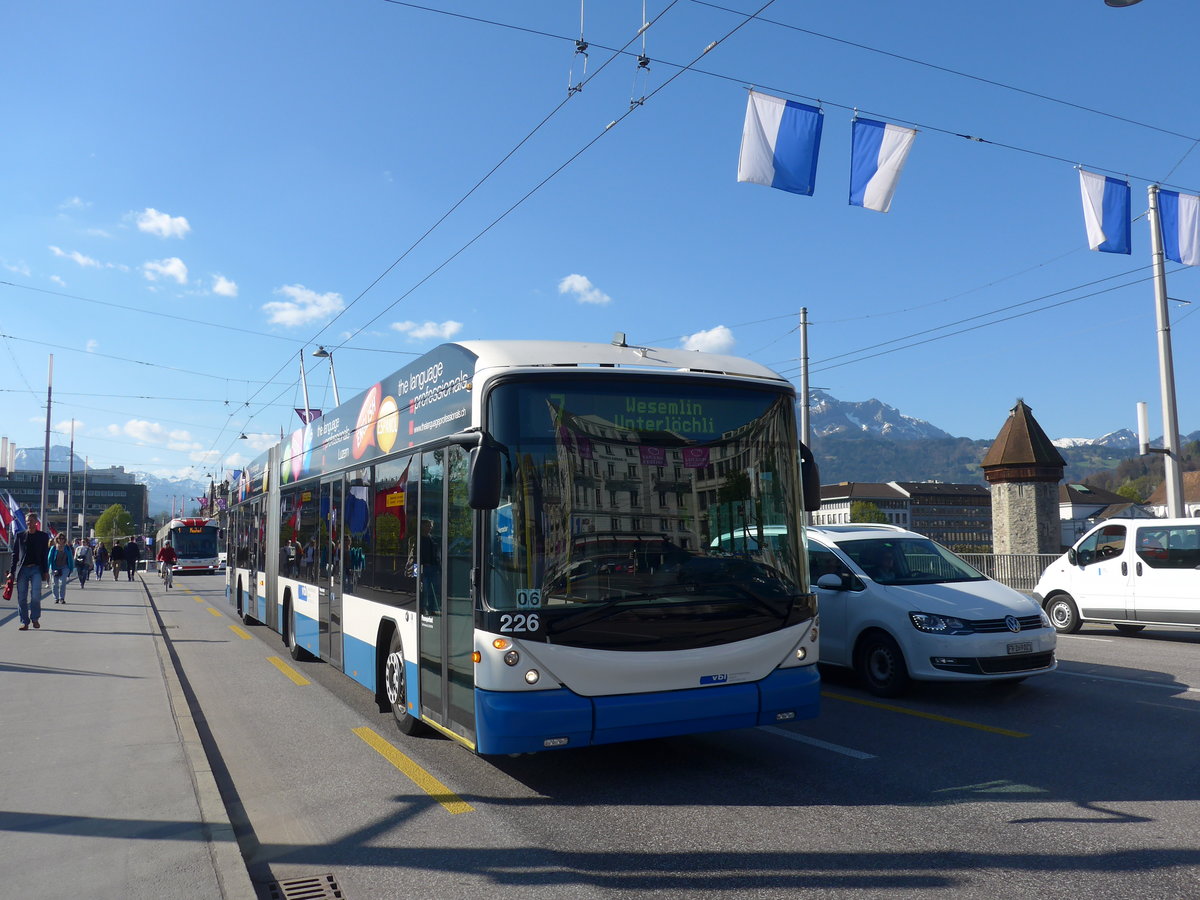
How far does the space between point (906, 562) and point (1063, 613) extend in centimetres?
708

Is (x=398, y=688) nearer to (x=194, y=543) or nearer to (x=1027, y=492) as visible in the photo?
(x=1027, y=492)

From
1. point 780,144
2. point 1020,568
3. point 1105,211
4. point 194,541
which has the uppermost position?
point 1105,211

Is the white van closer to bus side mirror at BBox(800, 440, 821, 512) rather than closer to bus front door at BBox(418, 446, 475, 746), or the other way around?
bus side mirror at BBox(800, 440, 821, 512)

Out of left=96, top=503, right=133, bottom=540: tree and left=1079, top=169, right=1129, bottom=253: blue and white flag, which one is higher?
left=1079, top=169, right=1129, bottom=253: blue and white flag

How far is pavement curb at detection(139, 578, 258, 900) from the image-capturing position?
14.8 feet

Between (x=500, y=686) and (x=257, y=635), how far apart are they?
39.8 feet

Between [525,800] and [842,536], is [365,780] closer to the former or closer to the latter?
[525,800]

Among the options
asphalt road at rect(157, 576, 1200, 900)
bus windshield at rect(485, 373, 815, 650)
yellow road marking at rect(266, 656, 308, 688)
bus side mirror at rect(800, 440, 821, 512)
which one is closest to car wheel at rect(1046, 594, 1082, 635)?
asphalt road at rect(157, 576, 1200, 900)

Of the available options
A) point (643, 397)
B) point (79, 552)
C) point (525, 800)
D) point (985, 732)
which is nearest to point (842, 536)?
point (985, 732)

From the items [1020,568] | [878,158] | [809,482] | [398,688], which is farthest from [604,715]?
[1020,568]

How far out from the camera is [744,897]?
434cm

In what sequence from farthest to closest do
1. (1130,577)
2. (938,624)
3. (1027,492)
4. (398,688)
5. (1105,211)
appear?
(1027,492) → (1105,211) → (1130,577) → (938,624) → (398,688)

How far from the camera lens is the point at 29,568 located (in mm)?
15211

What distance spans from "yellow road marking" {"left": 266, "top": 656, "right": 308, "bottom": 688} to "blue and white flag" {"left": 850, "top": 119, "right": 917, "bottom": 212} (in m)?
9.22
